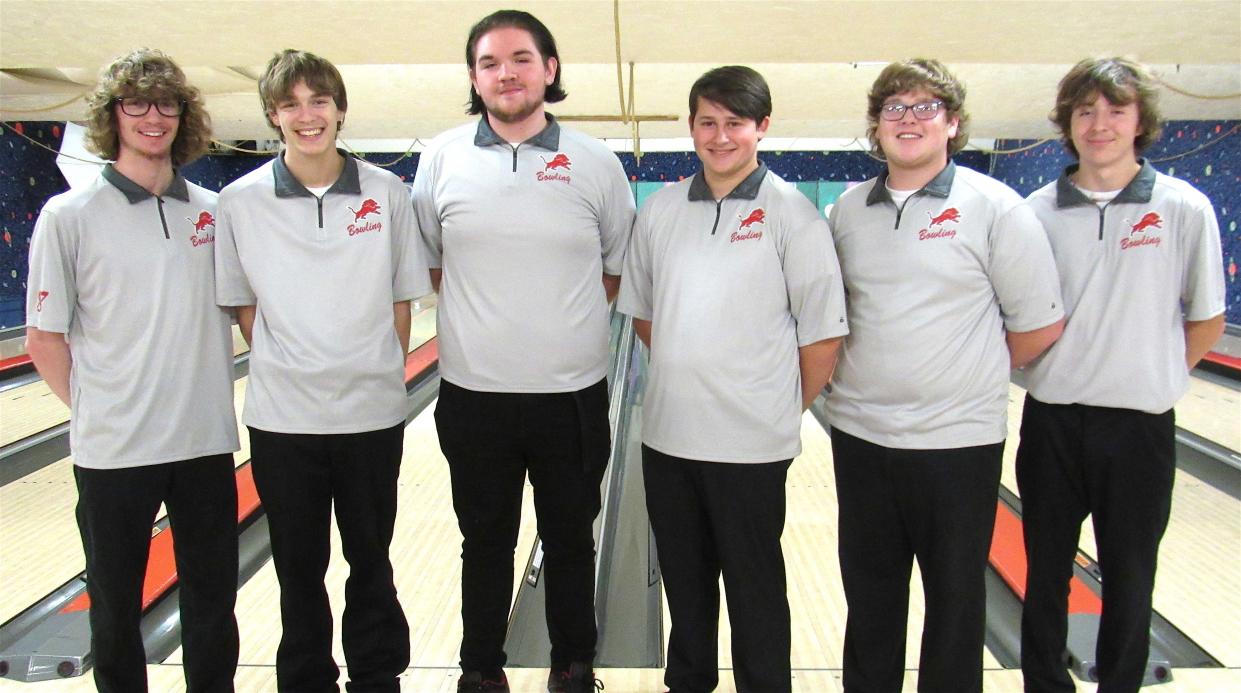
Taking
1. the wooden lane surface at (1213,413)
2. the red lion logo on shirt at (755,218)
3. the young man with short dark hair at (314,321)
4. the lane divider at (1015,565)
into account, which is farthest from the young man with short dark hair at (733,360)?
the wooden lane surface at (1213,413)

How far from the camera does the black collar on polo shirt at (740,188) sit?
143cm

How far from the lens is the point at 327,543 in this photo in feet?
5.16

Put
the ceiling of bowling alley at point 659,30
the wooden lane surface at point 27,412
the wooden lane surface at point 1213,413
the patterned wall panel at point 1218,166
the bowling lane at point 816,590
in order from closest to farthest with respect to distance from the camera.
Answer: the bowling lane at point 816,590 → the ceiling of bowling alley at point 659,30 → the wooden lane surface at point 1213,413 → the wooden lane surface at point 27,412 → the patterned wall panel at point 1218,166

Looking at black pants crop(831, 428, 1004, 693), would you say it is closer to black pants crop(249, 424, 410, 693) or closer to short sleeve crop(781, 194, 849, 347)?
short sleeve crop(781, 194, 849, 347)

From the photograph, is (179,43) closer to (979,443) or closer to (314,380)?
(314,380)

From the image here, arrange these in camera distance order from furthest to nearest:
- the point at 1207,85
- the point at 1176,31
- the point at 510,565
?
the point at 1207,85 < the point at 1176,31 < the point at 510,565

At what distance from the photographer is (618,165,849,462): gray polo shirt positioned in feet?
4.58

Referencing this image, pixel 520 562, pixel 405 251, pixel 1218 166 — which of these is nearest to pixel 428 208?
pixel 405 251

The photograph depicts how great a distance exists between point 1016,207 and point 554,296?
821 mm

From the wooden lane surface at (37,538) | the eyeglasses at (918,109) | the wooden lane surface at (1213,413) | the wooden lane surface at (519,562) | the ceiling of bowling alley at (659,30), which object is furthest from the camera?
the wooden lane surface at (1213,413)


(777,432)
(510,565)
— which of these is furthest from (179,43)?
(777,432)

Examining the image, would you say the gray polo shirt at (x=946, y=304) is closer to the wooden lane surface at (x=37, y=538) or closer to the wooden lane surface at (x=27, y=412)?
the wooden lane surface at (x=37, y=538)

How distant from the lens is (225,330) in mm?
1527

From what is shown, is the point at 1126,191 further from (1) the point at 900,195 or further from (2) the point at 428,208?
(2) the point at 428,208
